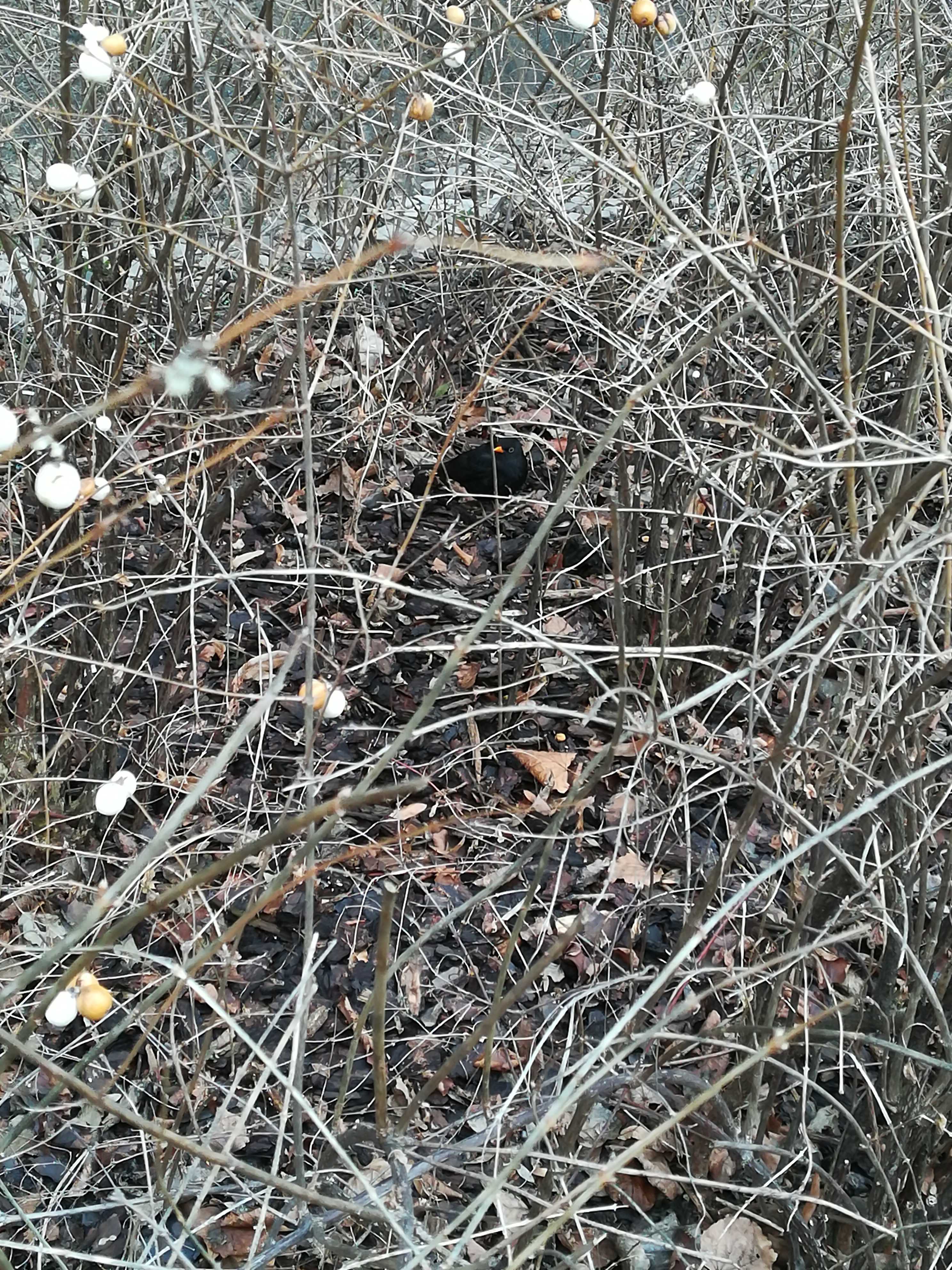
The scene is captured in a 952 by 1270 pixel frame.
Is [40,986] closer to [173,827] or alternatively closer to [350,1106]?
[350,1106]

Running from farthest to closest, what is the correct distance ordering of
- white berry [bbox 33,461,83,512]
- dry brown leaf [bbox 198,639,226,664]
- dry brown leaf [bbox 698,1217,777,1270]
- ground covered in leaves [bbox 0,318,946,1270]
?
dry brown leaf [bbox 198,639,226,664] < dry brown leaf [bbox 698,1217,777,1270] < ground covered in leaves [bbox 0,318,946,1270] < white berry [bbox 33,461,83,512]

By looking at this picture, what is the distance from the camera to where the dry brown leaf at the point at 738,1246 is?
5.79ft

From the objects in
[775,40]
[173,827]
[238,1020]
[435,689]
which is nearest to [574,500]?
[775,40]

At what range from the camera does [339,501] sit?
2721 mm

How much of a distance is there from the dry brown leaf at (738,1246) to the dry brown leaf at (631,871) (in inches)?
26.8

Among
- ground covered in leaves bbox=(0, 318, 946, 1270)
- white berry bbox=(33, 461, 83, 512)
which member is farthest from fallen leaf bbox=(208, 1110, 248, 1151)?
white berry bbox=(33, 461, 83, 512)

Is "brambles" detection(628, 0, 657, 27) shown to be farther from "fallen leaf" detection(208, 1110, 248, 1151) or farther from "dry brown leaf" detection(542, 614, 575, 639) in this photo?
"fallen leaf" detection(208, 1110, 248, 1151)

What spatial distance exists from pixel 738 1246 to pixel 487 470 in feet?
6.66

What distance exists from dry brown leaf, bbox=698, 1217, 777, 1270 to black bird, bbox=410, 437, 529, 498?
6.31ft

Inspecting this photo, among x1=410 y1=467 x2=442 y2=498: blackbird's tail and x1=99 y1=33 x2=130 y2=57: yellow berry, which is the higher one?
x1=99 y1=33 x2=130 y2=57: yellow berry

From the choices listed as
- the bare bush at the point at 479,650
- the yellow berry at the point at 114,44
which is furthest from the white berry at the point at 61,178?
the yellow berry at the point at 114,44

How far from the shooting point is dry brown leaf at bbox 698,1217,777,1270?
177 centimetres

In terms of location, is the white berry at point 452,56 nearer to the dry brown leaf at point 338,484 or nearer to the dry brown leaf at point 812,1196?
the dry brown leaf at point 338,484

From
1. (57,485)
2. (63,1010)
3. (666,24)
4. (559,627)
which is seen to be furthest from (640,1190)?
(666,24)
